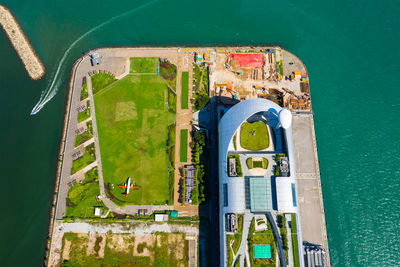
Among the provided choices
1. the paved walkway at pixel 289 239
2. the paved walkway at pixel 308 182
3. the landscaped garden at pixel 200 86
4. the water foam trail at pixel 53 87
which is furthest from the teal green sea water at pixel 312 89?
the paved walkway at pixel 289 239

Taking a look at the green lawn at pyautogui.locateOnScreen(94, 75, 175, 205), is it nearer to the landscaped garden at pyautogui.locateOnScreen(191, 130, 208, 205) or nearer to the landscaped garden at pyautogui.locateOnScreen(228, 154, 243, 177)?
the landscaped garden at pyautogui.locateOnScreen(191, 130, 208, 205)

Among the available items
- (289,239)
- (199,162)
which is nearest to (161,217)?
(199,162)

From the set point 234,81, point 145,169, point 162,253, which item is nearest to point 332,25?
point 234,81

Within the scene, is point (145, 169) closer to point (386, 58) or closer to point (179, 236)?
point (179, 236)

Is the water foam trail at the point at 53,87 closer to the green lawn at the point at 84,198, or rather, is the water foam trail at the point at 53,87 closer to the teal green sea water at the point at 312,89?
the teal green sea water at the point at 312,89

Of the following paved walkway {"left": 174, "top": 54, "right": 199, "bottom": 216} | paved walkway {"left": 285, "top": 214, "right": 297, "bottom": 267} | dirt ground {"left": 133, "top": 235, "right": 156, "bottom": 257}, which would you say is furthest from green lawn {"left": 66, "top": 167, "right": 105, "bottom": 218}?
paved walkway {"left": 285, "top": 214, "right": 297, "bottom": 267}

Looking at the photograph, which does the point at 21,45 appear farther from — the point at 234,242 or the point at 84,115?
the point at 234,242
